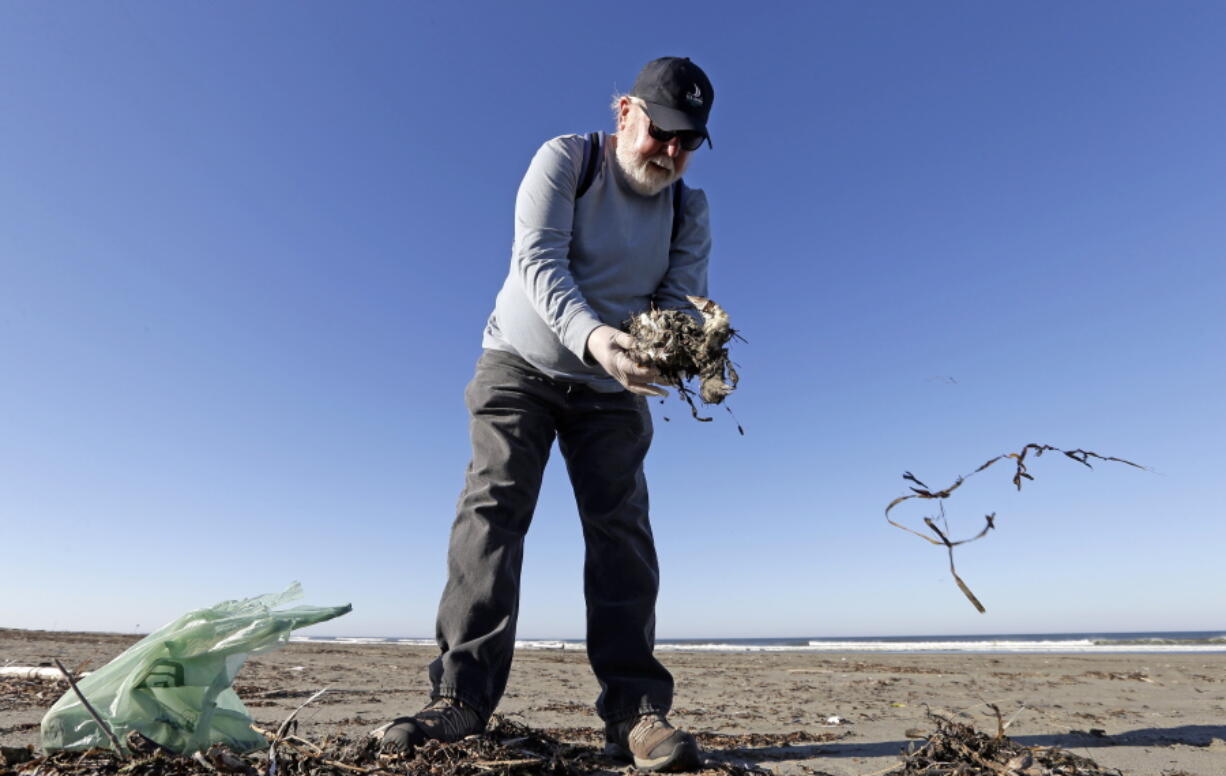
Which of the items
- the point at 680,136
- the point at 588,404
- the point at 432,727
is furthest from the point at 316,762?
the point at 680,136

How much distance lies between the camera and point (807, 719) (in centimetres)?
414

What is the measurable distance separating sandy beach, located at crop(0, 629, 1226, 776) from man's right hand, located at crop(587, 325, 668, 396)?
1.38 metres

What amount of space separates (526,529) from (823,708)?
298 centimetres

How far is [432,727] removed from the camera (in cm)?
224

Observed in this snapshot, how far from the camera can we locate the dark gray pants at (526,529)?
102 inches

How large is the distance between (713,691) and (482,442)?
416 centimetres

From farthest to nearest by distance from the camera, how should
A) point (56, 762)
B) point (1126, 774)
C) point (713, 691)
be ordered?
point (713, 691) → point (1126, 774) → point (56, 762)

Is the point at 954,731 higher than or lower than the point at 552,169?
lower

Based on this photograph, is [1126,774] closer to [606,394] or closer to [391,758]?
[606,394]

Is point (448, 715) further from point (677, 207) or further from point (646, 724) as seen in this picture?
point (677, 207)

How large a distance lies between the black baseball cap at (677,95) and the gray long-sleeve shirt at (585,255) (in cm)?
34

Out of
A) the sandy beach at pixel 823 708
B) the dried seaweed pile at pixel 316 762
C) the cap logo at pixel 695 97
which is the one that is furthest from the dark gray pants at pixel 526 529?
the cap logo at pixel 695 97

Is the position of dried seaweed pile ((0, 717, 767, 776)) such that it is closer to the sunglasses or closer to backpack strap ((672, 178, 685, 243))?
backpack strap ((672, 178, 685, 243))

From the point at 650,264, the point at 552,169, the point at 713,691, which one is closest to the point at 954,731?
the point at 650,264
